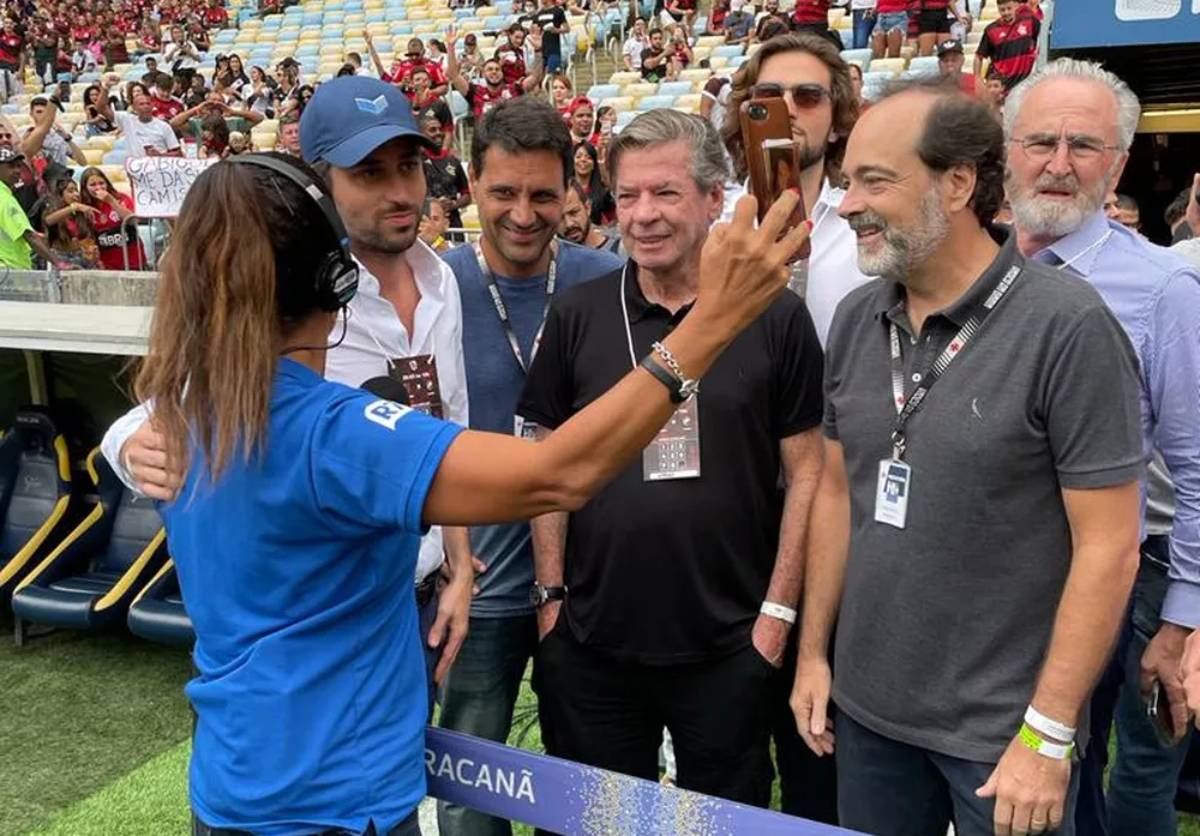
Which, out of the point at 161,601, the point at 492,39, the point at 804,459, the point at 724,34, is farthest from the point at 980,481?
the point at 492,39

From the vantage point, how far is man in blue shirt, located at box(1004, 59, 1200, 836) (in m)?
2.28

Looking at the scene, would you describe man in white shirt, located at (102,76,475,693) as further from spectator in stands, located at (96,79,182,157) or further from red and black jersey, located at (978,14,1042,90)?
spectator in stands, located at (96,79,182,157)

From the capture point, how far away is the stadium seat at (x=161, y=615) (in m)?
4.51

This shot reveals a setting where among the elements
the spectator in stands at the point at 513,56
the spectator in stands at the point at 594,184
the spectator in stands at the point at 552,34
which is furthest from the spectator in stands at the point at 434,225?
the spectator in stands at the point at 552,34

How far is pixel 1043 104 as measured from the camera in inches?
99.4

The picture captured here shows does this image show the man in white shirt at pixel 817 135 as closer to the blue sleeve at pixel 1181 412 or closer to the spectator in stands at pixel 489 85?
the blue sleeve at pixel 1181 412

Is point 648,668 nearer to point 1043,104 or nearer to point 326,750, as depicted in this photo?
point 326,750

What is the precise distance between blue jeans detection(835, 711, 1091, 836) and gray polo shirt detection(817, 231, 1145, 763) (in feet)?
0.17

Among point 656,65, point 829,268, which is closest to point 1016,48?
point 656,65

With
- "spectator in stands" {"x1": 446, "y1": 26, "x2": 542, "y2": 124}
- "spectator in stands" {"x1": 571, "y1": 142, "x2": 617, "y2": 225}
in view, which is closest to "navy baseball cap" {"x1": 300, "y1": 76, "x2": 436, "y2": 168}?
"spectator in stands" {"x1": 571, "y1": 142, "x2": 617, "y2": 225}

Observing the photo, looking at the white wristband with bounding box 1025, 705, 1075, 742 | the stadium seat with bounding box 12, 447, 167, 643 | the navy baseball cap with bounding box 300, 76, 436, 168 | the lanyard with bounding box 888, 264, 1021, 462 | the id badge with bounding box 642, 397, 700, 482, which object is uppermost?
the navy baseball cap with bounding box 300, 76, 436, 168

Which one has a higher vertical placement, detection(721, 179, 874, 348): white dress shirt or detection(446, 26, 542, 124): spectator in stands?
detection(446, 26, 542, 124): spectator in stands

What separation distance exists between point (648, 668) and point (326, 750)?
90 centimetres

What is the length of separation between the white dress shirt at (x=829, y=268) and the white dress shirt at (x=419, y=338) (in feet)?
2.34
